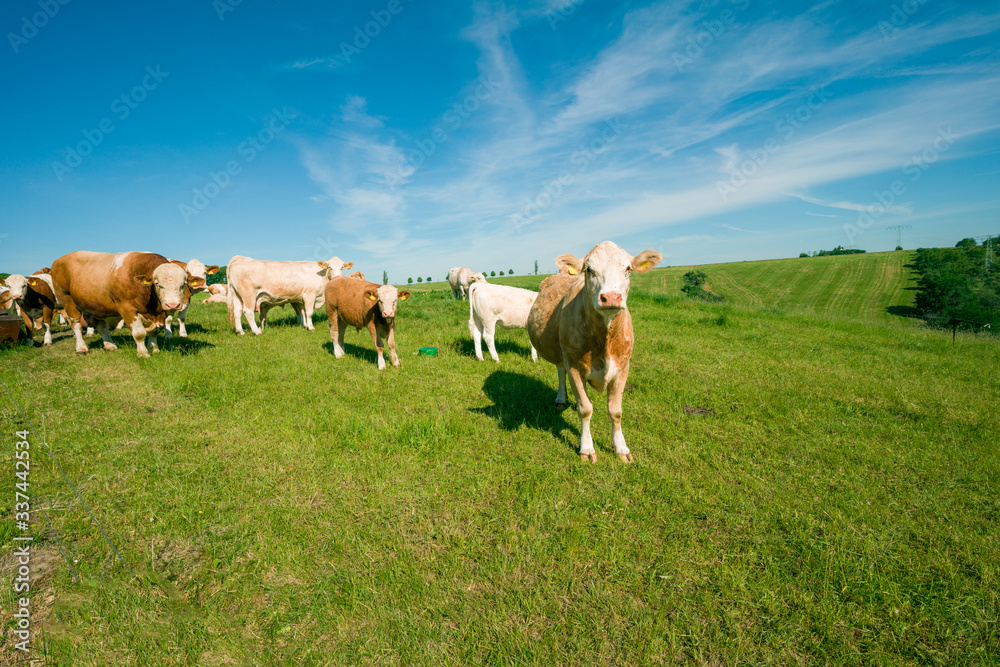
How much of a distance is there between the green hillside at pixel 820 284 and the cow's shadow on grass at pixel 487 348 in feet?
102

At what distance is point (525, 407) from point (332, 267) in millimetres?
A: 11886

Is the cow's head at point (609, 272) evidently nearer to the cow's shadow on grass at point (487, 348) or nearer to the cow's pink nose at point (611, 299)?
the cow's pink nose at point (611, 299)

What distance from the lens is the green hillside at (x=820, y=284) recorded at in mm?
44406

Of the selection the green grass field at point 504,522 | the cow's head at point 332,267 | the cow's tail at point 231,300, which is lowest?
the green grass field at point 504,522

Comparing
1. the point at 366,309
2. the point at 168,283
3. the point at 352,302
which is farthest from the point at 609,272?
the point at 168,283

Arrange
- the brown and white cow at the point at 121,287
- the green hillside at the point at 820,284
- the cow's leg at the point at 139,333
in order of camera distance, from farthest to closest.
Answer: the green hillside at the point at 820,284 → the cow's leg at the point at 139,333 → the brown and white cow at the point at 121,287

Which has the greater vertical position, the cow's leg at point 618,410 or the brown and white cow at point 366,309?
the brown and white cow at point 366,309

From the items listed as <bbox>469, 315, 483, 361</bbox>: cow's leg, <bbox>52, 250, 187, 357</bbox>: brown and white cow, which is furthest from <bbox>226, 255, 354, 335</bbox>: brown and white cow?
<bbox>469, 315, 483, 361</bbox>: cow's leg

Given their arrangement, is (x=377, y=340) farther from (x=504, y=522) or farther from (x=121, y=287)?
(x=121, y=287)

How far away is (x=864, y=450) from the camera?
485 centimetres

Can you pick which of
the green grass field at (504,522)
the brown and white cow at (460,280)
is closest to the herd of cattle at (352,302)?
the green grass field at (504,522)

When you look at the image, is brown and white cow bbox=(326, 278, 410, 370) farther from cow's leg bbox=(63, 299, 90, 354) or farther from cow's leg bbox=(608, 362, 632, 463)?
cow's leg bbox=(63, 299, 90, 354)

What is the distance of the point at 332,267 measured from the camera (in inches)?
587

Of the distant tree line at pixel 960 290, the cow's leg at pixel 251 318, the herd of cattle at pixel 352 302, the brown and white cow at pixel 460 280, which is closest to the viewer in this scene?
the herd of cattle at pixel 352 302
